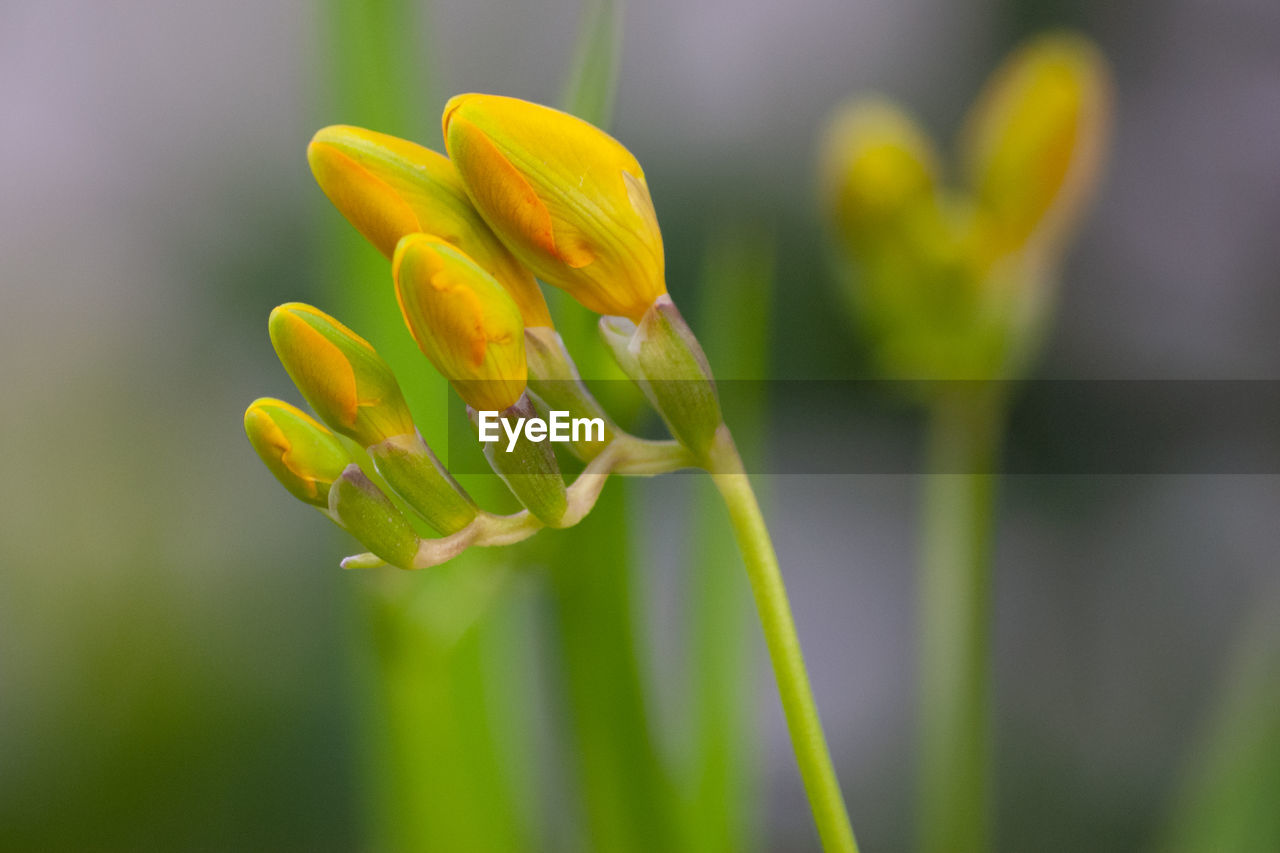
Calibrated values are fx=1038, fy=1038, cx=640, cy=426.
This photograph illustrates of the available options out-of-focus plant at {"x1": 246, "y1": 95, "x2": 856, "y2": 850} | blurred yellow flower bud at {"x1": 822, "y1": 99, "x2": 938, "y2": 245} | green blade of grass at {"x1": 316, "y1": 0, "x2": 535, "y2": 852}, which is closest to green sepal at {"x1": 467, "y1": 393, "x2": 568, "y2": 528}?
out-of-focus plant at {"x1": 246, "y1": 95, "x2": 856, "y2": 850}

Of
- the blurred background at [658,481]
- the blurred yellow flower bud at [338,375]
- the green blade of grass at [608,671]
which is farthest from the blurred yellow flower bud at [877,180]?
the blurred background at [658,481]

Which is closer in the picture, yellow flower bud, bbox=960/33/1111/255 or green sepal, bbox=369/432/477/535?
green sepal, bbox=369/432/477/535

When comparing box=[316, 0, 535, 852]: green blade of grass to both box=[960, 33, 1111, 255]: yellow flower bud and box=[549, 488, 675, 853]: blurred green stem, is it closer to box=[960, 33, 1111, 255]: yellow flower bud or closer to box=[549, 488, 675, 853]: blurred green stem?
box=[549, 488, 675, 853]: blurred green stem

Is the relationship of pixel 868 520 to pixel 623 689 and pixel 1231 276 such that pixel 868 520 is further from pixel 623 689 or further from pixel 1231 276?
pixel 623 689

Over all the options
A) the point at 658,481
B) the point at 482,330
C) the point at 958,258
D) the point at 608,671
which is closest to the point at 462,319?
the point at 482,330

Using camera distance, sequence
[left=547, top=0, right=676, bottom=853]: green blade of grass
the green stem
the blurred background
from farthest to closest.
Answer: the blurred background → [left=547, top=0, right=676, bottom=853]: green blade of grass → the green stem

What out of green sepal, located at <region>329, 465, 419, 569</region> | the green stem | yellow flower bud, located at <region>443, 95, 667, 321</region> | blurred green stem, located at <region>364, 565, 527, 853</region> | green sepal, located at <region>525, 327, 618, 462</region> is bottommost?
blurred green stem, located at <region>364, 565, 527, 853</region>

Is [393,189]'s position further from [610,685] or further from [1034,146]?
[1034,146]
